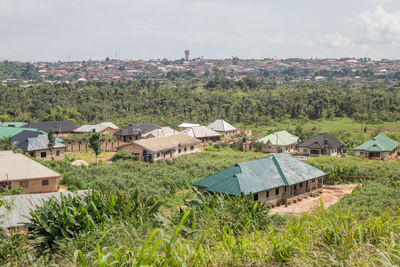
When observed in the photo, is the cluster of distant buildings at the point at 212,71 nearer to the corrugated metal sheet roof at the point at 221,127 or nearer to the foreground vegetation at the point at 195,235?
the corrugated metal sheet roof at the point at 221,127

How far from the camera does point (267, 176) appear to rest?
18.5 meters

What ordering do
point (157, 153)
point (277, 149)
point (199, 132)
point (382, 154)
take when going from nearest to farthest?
1. point (157, 153)
2. point (382, 154)
3. point (277, 149)
4. point (199, 132)

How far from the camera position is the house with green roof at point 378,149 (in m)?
31.8

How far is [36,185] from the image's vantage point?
64.2 ft

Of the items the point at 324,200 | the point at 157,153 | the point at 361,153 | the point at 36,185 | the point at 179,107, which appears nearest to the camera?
the point at 36,185

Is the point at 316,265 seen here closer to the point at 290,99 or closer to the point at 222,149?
the point at 222,149

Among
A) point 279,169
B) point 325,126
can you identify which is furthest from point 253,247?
point 325,126

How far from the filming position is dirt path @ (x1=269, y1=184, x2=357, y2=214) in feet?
58.4

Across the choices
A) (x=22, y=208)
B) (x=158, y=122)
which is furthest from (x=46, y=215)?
(x=158, y=122)

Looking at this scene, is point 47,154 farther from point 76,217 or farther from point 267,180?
point 76,217

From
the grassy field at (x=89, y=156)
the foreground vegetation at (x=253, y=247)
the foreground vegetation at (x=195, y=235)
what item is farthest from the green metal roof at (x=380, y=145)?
the foreground vegetation at (x=253, y=247)

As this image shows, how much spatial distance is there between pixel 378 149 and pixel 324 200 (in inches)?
567

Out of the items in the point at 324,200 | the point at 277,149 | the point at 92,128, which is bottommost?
the point at 277,149

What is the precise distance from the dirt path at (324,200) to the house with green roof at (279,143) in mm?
13238
